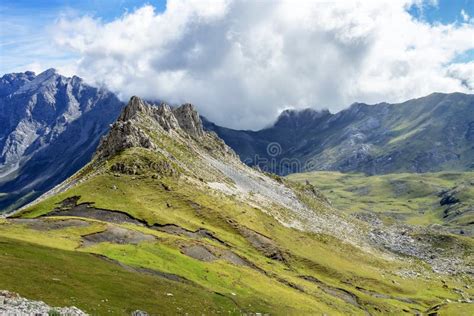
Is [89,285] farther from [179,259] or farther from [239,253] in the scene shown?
[239,253]

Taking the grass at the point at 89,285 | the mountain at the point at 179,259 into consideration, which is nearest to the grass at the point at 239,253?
the mountain at the point at 179,259

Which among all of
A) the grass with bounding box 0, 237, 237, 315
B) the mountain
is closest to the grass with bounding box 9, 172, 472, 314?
the mountain

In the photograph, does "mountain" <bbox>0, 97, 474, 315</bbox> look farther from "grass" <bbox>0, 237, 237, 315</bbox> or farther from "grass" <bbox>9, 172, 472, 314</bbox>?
"grass" <bbox>9, 172, 472, 314</bbox>

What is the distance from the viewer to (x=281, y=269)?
14562 centimetres

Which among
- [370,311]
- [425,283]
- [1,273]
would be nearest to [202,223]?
[370,311]

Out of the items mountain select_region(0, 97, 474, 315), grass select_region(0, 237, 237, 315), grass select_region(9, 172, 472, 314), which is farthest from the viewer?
grass select_region(9, 172, 472, 314)

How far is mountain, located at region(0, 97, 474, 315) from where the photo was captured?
244 ft

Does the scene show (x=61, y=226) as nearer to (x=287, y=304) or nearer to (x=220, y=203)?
(x=287, y=304)

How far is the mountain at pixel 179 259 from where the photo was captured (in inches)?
2931

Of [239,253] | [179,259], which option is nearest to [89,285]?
[179,259]

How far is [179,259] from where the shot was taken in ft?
365

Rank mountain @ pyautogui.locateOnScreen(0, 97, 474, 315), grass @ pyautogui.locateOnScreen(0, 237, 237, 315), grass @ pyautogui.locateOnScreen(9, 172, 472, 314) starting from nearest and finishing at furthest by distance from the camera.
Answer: grass @ pyautogui.locateOnScreen(0, 237, 237, 315) → mountain @ pyautogui.locateOnScreen(0, 97, 474, 315) → grass @ pyautogui.locateOnScreen(9, 172, 472, 314)

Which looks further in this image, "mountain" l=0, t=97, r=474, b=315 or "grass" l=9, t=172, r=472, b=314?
"grass" l=9, t=172, r=472, b=314

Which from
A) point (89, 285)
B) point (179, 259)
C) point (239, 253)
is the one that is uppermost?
point (89, 285)
